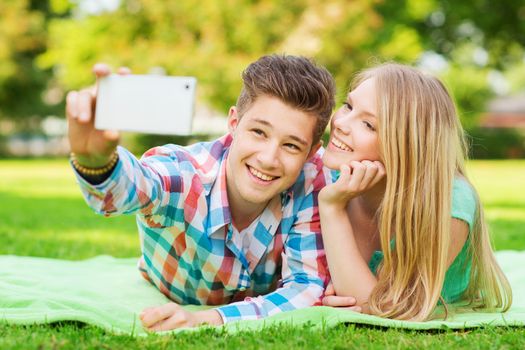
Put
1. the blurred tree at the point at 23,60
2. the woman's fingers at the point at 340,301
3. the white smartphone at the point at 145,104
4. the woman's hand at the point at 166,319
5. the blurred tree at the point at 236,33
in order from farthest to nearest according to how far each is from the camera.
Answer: the blurred tree at the point at 23,60 → the blurred tree at the point at 236,33 → the woman's fingers at the point at 340,301 → the woman's hand at the point at 166,319 → the white smartphone at the point at 145,104

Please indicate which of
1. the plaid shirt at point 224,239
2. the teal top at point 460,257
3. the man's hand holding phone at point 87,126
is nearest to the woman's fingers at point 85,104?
the man's hand holding phone at point 87,126

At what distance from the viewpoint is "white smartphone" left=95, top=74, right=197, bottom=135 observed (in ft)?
7.43

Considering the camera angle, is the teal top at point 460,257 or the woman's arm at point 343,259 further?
the teal top at point 460,257

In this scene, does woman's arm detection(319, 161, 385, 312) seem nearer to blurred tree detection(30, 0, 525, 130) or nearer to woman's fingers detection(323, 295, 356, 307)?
woman's fingers detection(323, 295, 356, 307)

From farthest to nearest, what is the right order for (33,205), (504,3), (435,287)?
1. (504,3)
2. (33,205)
3. (435,287)

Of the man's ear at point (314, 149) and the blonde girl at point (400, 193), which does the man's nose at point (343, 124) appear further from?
the man's ear at point (314, 149)

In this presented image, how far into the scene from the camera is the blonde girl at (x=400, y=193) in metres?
3.23

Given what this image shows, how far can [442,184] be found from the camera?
3291mm

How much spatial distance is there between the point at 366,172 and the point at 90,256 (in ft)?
9.89

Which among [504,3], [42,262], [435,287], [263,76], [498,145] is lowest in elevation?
[498,145]

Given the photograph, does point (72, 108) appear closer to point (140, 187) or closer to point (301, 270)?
point (140, 187)

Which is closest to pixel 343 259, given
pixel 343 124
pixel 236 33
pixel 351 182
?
pixel 351 182

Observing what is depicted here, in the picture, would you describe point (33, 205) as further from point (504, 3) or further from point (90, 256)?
Result: point (504, 3)

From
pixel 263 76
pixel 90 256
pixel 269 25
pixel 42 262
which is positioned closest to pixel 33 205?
pixel 90 256
